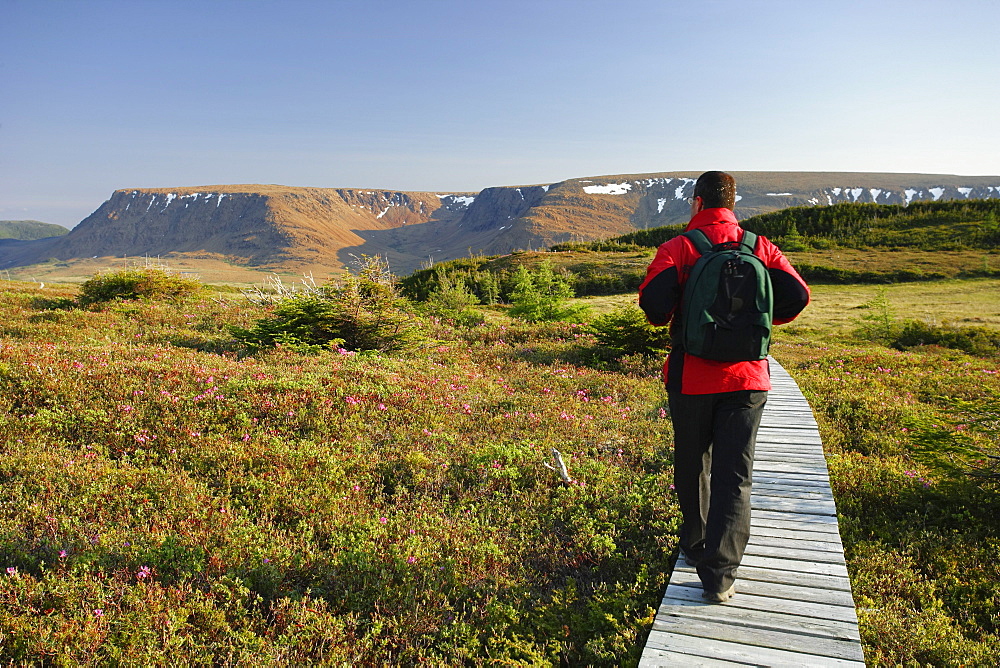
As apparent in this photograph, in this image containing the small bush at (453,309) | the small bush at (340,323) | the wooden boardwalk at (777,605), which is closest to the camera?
the wooden boardwalk at (777,605)

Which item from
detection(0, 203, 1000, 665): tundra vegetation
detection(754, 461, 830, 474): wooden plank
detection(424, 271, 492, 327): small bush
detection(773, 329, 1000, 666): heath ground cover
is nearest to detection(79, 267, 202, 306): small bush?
detection(0, 203, 1000, 665): tundra vegetation

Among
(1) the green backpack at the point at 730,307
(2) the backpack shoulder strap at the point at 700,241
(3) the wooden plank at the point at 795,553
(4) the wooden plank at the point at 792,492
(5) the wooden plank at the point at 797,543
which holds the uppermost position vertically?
(2) the backpack shoulder strap at the point at 700,241

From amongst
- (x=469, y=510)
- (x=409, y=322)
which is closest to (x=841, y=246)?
(x=409, y=322)

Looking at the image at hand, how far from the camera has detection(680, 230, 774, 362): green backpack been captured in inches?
131

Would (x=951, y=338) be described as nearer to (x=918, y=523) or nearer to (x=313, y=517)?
(x=918, y=523)

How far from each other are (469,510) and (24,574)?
351 centimetres

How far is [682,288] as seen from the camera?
356 cm

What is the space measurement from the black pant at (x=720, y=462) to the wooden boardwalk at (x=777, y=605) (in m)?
0.28

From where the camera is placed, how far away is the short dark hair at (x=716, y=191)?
3.64m

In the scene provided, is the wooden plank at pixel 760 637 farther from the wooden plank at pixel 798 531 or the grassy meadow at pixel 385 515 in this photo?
the wooden plank at pixel 798 531

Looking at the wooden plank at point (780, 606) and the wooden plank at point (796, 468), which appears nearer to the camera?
the wooden plank at point (780, 606)

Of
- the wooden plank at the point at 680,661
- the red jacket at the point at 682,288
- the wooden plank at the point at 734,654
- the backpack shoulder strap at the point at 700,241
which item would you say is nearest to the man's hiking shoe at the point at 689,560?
the wooden plank at the point at 734,654

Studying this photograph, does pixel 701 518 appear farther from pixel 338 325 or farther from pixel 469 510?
pixel 338 325

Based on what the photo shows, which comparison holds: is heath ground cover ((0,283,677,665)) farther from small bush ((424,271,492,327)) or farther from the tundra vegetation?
small bush ((424,271,492,327))
